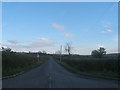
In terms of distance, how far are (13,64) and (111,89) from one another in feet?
64.5

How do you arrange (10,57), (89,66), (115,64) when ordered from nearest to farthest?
(115,64), (10,57), (89,66)

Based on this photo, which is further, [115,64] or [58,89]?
[115,64]

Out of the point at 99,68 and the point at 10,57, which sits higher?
the point at 10,57

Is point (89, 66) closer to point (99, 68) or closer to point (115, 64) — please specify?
point (99, 68)

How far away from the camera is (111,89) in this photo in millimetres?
9953

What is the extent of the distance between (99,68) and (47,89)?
67.0 feet

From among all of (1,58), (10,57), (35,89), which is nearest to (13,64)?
(10,57)

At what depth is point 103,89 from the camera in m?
9.92

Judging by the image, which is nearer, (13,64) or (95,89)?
(95,89)

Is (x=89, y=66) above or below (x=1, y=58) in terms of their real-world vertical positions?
below

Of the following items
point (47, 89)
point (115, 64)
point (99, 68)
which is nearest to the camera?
point (47, 89)

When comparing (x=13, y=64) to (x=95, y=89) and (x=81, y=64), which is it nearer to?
(x=81, y=64)

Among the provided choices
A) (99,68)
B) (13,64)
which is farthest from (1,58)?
(99,68)

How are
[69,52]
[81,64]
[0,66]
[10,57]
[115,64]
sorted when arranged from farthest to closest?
1. [69,52]
2. [81,64]
3. [10,57]
4. [115,64]
5. [0,66]
